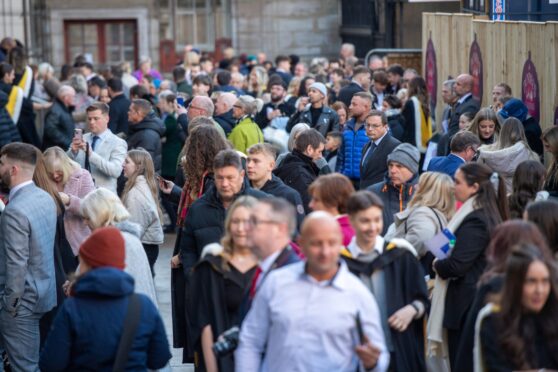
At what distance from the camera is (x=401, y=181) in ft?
30.4

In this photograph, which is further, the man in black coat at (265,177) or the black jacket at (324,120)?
the black jacket at (324,120)

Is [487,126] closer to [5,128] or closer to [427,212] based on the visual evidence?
[427,212]

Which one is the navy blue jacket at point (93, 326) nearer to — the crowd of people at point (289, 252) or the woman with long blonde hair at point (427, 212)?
the crowd of people at point (289, 252)

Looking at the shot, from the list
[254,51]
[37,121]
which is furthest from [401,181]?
[254,51]

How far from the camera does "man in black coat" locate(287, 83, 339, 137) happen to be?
1391 centimetres

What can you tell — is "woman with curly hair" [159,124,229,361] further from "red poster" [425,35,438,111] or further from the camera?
"red poster" [425,35,438,111]

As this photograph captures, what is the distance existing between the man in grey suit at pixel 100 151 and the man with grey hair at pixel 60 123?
138 inches

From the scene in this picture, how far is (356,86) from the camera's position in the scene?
15.9 m

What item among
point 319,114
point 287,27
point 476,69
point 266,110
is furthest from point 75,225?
point 287,27

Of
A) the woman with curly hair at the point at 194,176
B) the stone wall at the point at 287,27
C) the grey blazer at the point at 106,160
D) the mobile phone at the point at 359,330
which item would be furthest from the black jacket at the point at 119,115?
the stone wall at the point at 287,27

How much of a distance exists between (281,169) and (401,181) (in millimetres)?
1524

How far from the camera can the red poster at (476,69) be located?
14.5 metres

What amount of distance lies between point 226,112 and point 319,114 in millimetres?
1394

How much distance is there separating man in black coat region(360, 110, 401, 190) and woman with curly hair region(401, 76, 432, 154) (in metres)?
3.19
